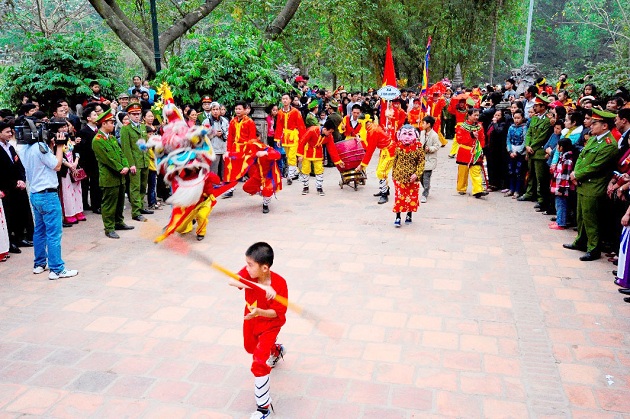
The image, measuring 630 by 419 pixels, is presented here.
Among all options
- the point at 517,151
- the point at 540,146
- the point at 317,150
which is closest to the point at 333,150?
the point at 317,150

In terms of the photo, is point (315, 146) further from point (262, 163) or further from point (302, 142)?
point (262, 163)

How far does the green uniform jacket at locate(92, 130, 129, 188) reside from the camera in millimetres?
7570

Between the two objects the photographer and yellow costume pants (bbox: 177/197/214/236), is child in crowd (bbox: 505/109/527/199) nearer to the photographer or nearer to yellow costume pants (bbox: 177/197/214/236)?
yellow costume pants (bbox: 177/197/214/236)

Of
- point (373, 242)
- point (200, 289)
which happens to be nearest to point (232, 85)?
point (373, 242)

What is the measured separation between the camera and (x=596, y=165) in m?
6.63

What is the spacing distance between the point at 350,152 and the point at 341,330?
239 inches

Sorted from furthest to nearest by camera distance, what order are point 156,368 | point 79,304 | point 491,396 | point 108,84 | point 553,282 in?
point 108,84 < point 553,282 < point 79,304 < point 156,368 < point 491,396

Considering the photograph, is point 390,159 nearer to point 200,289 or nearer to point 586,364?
point 200,289

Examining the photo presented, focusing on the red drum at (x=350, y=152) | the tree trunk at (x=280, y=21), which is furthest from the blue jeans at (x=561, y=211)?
the tree trunk at (x=280, y=21)

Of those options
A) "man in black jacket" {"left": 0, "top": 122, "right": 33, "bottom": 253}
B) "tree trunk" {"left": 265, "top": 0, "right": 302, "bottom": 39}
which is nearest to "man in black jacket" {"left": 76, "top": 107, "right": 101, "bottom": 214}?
"man in black jacket" {"left": 0, "top": 122, "right": 33, "bottom": 253}

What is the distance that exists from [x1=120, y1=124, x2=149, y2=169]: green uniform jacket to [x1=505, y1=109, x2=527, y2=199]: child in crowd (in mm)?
6450

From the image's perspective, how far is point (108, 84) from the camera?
454 inches

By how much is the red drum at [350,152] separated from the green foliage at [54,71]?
520 cm

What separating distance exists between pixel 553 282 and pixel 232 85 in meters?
7.84
